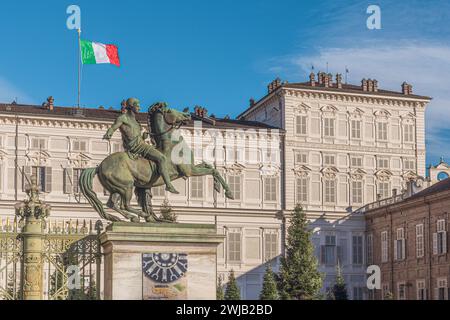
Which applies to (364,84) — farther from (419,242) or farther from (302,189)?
(419,242)

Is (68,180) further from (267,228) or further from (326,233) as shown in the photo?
(326,233)

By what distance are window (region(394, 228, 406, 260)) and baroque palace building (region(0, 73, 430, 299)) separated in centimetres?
466

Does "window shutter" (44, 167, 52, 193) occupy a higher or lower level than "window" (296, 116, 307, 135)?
lower

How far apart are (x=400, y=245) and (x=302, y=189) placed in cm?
836

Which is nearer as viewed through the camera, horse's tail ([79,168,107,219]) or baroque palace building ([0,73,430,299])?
horse's tail ([79,168,107,219])

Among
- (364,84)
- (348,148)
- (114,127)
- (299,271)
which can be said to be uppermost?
(364,84)

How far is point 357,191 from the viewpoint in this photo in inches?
2672

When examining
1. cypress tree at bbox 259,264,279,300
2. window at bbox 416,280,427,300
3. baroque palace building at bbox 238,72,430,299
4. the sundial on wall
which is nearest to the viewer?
the sundial on wall

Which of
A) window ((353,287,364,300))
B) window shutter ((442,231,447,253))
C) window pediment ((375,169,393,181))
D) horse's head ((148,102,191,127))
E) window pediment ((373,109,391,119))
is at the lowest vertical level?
window ((353,287,364,300))

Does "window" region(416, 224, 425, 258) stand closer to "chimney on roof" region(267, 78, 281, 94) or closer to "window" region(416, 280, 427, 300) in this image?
"window" region(416, 280, 427, 300)

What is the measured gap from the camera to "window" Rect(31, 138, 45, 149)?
61.9m

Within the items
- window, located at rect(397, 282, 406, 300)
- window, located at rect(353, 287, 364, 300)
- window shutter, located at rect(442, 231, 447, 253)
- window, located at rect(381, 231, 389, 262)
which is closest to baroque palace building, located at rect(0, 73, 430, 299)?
window, located at rect(353, 287, 364, 300)

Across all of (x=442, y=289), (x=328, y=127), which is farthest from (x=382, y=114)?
(x=442, y=289)
